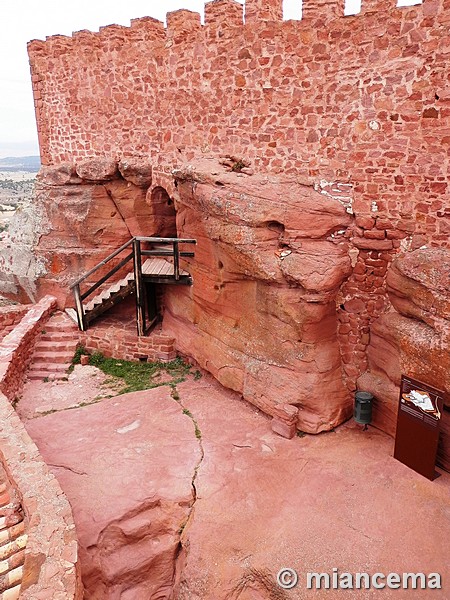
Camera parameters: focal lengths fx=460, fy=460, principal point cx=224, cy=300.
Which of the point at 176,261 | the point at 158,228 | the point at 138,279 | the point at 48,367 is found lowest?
the point at 48,367

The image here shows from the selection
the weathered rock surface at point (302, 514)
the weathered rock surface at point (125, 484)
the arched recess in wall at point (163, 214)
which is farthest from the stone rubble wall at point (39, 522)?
the arched recess in wall at point (163, 214)

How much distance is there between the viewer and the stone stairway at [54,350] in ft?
30.5

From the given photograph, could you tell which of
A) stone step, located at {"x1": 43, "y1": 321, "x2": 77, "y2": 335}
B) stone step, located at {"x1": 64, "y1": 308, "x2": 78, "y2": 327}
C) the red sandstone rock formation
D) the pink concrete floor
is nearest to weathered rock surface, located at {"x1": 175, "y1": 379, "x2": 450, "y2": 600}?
the pink concrete floor

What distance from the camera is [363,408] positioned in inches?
273

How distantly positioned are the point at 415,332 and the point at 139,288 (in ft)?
17.9

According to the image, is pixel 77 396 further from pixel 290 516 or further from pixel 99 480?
pixel 290 516

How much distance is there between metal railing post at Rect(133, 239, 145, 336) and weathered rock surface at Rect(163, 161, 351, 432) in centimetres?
168

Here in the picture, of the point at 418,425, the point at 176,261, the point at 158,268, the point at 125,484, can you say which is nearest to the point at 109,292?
the point at 158,268

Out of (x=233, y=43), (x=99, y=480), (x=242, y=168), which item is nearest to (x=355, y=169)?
(x=242, y=168)

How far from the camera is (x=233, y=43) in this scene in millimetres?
7574

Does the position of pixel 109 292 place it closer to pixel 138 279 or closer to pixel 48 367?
pixel 138 279

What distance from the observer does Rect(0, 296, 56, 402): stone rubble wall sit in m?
8.11

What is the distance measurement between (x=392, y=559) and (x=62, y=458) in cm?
445

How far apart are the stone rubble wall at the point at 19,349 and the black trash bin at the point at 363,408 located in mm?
5746
